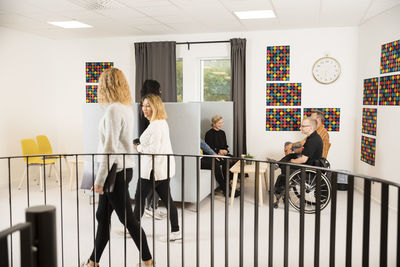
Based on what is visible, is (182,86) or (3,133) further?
(182,86)

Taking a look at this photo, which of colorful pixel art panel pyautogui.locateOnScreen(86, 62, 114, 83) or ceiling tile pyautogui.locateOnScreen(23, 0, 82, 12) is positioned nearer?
ceiling tile pyautogui.locateOnScreen(23, 0, 82, 12)

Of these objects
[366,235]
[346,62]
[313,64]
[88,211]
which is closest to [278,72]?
[313,64]

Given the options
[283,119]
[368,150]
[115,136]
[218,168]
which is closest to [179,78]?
[283,119]

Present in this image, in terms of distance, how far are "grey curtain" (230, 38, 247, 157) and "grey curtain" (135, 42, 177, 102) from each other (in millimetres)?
1034

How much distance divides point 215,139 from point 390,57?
247cm

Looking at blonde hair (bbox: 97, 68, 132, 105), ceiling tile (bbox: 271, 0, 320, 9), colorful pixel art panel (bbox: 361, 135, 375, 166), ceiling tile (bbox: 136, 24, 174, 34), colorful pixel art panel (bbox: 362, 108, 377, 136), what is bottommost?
colorful pixel art panel (bbox: 361, 135, 375, 166)

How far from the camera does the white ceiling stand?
4777 mm

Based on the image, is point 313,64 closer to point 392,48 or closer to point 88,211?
point 392,48

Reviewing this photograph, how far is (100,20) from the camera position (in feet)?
19.0

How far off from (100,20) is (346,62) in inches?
150

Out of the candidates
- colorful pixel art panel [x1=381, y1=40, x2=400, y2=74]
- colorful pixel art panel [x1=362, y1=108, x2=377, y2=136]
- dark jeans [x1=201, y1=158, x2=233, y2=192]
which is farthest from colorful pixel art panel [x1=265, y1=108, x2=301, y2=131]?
colorful pixel art panel [x1=381, y1=40, x2=400, y2=74]

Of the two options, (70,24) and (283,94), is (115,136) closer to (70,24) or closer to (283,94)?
(70,24)

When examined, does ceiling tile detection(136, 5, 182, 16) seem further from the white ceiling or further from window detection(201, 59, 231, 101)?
window detection(201, 59, 231, 101)

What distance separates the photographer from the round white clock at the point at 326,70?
639 centimetres
